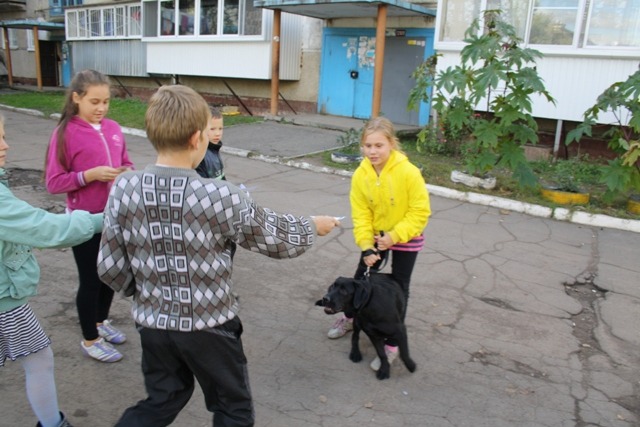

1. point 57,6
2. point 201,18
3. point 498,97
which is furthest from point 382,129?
point 57,6

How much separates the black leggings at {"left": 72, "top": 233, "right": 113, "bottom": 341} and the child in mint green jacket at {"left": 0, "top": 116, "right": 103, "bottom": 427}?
57cm

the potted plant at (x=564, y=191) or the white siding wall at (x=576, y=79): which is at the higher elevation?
the white siding wall at (x=576, y=79)

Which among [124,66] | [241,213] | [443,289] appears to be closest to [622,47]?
[443,289]

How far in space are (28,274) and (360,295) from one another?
5.38 ft

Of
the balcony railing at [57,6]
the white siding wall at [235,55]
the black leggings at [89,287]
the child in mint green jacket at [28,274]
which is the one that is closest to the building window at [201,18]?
the white siding wall at [235,55]

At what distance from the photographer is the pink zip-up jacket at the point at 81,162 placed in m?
2.76

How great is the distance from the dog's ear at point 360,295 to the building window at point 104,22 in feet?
56.6

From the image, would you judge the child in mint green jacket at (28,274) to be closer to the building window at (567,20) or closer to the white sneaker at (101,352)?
the white sneaker at (101,352)

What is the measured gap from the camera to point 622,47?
27.3 feet

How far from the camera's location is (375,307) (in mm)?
2938

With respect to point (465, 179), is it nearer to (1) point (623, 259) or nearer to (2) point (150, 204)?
(1) point (623, 259)

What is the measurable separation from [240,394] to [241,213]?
0.69 meters

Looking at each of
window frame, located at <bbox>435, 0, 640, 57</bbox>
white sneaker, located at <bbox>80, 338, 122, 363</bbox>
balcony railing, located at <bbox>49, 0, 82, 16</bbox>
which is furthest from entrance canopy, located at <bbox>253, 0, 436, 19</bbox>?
balcony railing, located at <bbox>49, 0, 82, 16</bbox>

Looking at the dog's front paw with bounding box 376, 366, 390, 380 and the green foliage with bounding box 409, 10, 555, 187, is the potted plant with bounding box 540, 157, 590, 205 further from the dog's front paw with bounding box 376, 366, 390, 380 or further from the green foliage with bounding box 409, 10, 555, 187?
the dog's front paw with bounding box 376, 366, 390, 380
